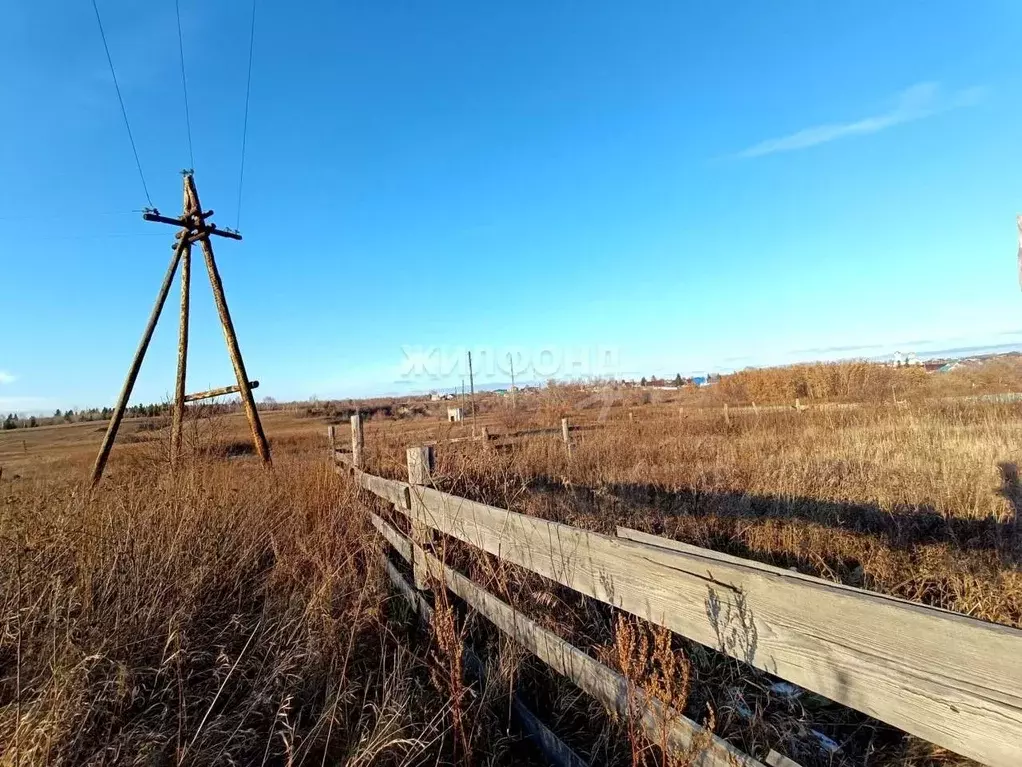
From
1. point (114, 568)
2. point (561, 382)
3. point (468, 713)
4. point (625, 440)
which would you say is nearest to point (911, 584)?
point (468, 713)

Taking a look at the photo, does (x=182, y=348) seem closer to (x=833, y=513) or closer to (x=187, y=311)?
(x=187, y=311)

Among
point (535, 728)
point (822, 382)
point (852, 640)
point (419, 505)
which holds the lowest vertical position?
point (535, 728)

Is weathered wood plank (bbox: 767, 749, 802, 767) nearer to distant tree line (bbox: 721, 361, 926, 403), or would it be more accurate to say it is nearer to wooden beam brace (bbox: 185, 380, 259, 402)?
wooden beam brace (bbox: 185, 380, 259, 402)

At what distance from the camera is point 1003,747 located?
0.87m

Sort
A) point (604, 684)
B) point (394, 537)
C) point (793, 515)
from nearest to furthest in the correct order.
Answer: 1. point (604, 684)
2. point (394, 537)
3. point (793, 515)

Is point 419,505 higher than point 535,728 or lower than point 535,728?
higher

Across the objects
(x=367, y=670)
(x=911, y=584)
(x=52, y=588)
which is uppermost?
(x=52, y=588)

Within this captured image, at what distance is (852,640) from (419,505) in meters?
2.93

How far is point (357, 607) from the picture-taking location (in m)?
3.15

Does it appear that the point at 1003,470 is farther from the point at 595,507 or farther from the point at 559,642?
the point at 559,642

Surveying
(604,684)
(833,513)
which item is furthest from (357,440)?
(833,513)

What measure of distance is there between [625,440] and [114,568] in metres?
10.2

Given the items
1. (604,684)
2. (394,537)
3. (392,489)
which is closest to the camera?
(604,684)

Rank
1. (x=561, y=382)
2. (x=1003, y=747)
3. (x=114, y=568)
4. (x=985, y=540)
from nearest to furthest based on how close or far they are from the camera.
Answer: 1. (x=1003, y=747)
2. (x=114, y=568)
3. (x=985, y=540)
4. (x=561, y=382)
